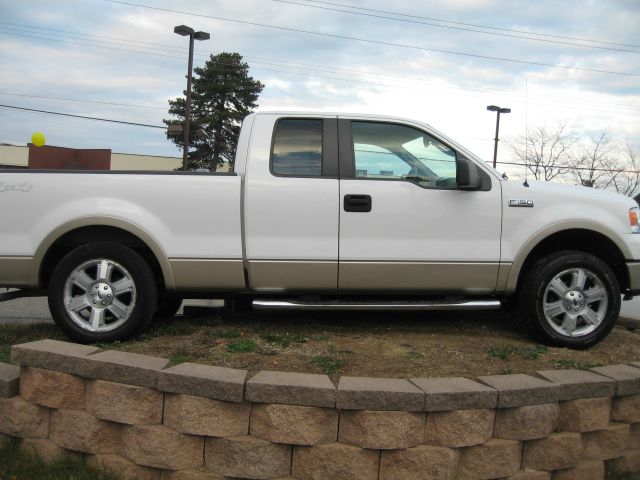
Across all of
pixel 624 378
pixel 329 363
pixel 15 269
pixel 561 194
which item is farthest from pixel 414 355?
pixel 15 269

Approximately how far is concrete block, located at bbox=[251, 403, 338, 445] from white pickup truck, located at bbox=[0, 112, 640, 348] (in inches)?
49.9

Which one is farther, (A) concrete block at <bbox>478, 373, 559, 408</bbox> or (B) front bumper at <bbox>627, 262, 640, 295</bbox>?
(B) front bumper at <bbox>627, 262, 640, 295</bbox>

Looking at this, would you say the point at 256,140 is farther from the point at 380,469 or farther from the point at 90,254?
the point at 380,469

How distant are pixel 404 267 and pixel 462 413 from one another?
56.8 inches

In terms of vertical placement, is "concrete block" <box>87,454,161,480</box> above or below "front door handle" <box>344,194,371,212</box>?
below

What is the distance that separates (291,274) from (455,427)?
1.72 meters

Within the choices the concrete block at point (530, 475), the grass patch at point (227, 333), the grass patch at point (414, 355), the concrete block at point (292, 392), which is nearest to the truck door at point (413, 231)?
the grass patch at point (414, 355)

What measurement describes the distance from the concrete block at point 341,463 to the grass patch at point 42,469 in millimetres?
1144

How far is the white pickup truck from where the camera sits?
A: 4.10 m

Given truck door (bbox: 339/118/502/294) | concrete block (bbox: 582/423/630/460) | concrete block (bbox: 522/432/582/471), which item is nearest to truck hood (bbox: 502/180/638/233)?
truck door (bbox: 339/118/502/294)

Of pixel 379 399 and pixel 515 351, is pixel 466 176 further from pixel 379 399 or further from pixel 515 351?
pixel 379 399

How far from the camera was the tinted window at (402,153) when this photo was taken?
14.6 feet

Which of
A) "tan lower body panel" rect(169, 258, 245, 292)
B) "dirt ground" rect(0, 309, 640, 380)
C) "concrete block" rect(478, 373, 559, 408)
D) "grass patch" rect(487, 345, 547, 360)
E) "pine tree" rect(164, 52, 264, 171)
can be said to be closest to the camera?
"concrete block" rect(478, 373, 559, 408)

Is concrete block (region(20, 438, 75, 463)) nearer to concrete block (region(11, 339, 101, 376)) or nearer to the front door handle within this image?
concrete block (region(11, 339, 101, 376))
